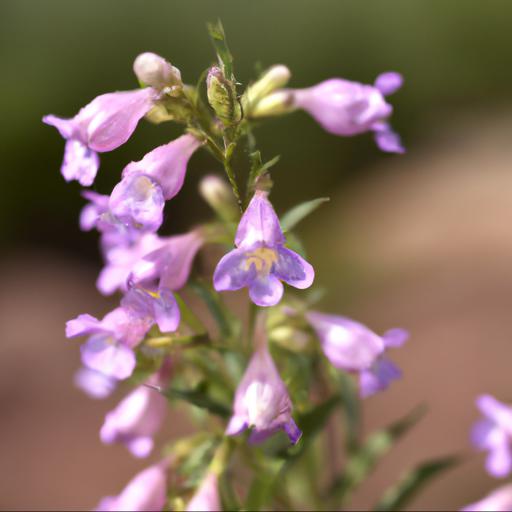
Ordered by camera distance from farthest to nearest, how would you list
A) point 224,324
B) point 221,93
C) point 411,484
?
point 411,484 → point 224,324 → point 221,93

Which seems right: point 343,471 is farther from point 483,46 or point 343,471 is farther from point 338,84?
point 483,46

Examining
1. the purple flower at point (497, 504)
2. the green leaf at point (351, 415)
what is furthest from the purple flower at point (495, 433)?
the green leaf at point (351, 415)

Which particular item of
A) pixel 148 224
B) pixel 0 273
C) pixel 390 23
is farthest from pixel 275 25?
pixel 148 224

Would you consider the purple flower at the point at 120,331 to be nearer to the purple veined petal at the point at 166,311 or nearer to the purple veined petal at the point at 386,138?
the purple veined petal at the point at 166,311

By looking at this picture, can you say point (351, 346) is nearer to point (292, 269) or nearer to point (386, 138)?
point (292, 269)

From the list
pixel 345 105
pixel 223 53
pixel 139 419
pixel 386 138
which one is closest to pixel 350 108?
pixel 345 105

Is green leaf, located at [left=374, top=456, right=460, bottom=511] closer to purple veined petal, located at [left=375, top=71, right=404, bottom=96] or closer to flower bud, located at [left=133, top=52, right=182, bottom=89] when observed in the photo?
purple veined petal, located at [left=375, top=71, right=404, bottom=96]
